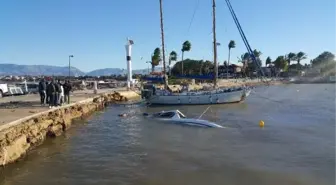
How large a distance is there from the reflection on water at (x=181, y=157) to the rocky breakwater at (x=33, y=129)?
49 cm

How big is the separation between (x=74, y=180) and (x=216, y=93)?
119 feet

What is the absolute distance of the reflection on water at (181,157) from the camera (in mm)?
14898

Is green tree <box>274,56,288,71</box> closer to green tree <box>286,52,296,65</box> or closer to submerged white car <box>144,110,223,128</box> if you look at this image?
green tree <box>286,52,296,65</box>

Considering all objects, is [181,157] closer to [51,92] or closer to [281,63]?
[51,92]

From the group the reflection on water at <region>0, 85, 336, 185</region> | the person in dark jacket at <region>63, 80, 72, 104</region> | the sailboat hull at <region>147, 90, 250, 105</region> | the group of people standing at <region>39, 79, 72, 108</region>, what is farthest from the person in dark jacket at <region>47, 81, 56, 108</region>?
the sailboat hull at <region>147, 90, 250, 105</region>

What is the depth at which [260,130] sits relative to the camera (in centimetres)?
2708

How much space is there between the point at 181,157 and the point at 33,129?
7666 millimetres

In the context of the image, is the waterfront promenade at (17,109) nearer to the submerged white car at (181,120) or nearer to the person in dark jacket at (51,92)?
the person in dark jacket at (51,92)

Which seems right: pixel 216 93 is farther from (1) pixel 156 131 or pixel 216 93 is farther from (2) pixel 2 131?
(2) pixel 2 131

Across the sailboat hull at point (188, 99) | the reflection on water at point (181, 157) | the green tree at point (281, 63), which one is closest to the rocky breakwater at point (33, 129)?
the reflection on water at point (181, 157)

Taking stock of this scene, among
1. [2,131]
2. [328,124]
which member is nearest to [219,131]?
[328,124]

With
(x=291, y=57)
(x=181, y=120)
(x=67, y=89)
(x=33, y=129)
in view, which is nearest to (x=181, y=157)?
(x=33, y=129)

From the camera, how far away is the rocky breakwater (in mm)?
15852

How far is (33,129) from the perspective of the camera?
20.0 metres
